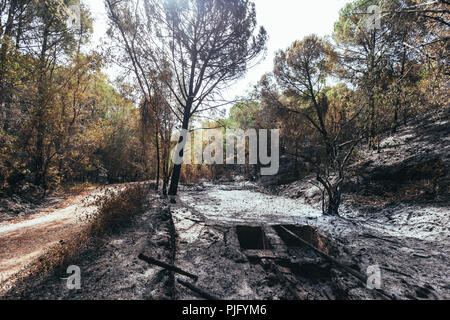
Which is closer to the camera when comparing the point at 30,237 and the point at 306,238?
the point at 30,237

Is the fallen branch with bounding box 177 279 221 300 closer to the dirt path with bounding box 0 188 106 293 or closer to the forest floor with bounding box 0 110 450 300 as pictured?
the forest floor with bounding box 0 110 450 300

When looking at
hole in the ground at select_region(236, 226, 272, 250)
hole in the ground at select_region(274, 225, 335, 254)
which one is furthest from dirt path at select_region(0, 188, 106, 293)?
hole in the ground at select_region(274, 225, 335, 254)

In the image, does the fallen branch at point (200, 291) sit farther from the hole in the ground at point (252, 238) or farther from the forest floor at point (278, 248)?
the hole in the ground at point (252, 238)

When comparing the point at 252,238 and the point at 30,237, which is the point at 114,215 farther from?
the point at 252,238

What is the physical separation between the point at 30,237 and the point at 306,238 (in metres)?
6.87

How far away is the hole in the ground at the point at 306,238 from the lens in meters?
4.17

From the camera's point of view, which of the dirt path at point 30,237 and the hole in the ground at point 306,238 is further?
the hole in the ground at point 306,238

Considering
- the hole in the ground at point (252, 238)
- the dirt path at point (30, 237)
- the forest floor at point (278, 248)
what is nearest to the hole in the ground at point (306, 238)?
the forest floor at point (278, 248)

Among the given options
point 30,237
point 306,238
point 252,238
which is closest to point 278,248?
point 252,238

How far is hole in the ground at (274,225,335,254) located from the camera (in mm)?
4173

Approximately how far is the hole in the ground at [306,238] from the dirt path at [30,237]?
4.87 metres

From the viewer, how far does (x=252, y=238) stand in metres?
4.90

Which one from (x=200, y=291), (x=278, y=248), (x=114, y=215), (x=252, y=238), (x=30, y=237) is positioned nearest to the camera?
(x=200, y=291)
